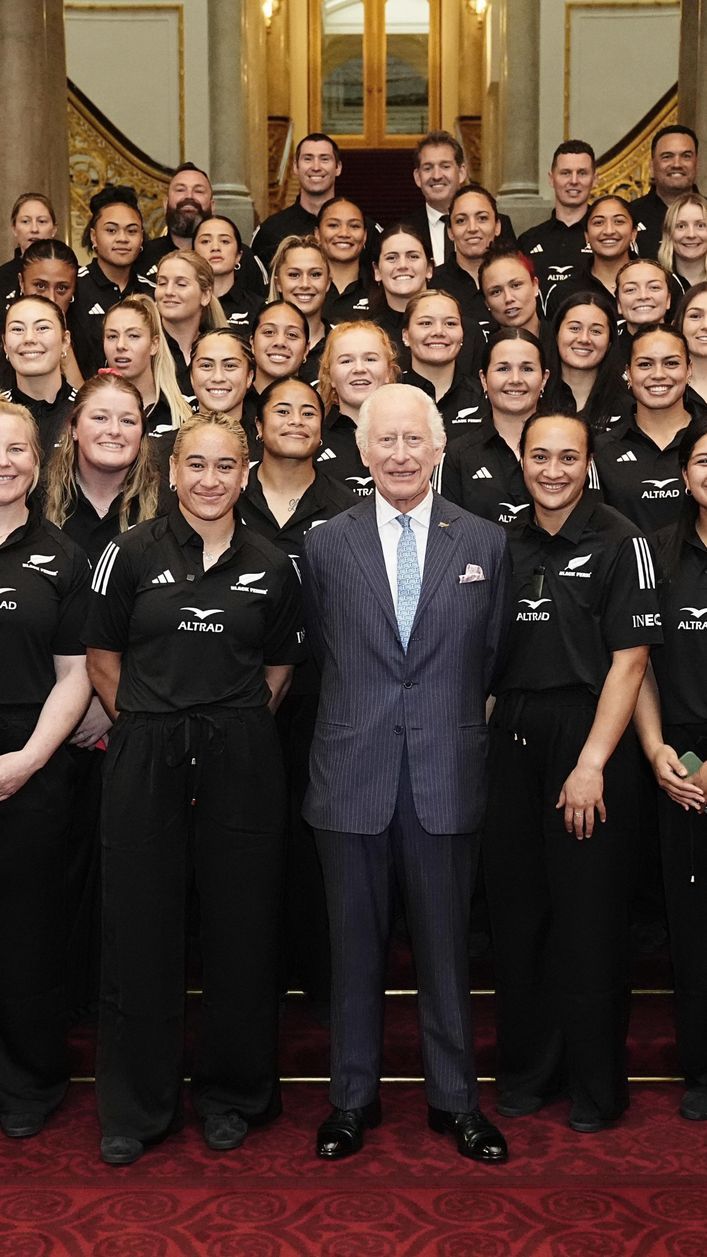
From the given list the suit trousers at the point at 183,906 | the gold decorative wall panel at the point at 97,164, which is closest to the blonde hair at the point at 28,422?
the suit trousers at the point at 183,906

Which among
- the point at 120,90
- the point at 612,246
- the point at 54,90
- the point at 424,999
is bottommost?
the point at 424,999

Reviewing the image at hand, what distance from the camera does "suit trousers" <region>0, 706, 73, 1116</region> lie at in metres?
3.83

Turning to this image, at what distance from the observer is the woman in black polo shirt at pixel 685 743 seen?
391 cm

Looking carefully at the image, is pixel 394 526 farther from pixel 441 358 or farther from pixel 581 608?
pixel 441 358

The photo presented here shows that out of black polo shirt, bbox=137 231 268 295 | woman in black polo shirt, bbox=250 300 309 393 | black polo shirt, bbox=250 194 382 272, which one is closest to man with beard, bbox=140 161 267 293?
black polo shirt, bbox=137 231 268 295

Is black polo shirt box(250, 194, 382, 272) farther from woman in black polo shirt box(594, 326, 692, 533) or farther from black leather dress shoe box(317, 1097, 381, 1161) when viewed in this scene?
black leather dress shoe box(317, 1097, 381, 1161)

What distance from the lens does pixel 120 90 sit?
1378 centimetres

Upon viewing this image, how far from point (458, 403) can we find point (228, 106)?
26.3ft

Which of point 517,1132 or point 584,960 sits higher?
point 584,960

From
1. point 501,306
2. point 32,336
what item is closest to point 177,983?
point 32,336

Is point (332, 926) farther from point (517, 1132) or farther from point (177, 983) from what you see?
point (517, 1132)

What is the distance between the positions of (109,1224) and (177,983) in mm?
602

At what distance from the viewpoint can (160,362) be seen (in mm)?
5121

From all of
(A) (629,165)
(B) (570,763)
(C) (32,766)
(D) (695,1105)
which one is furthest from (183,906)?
(A) (629,165)
